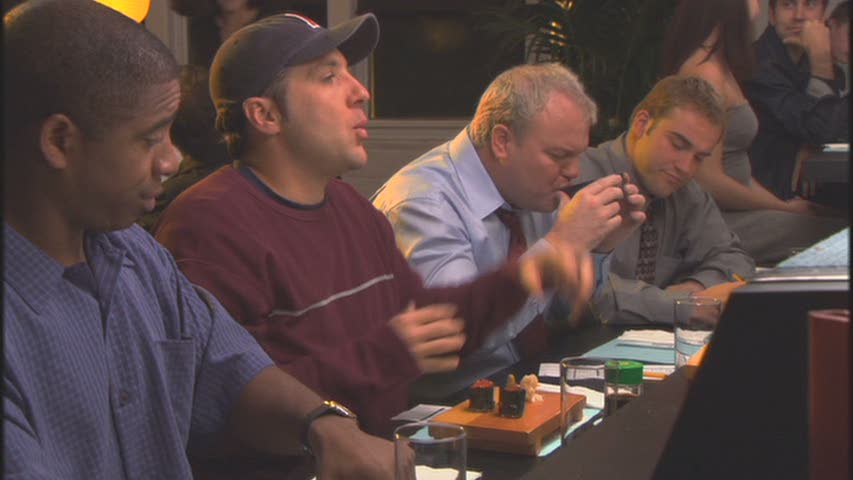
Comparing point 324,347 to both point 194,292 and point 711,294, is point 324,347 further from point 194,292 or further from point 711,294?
point 711,294

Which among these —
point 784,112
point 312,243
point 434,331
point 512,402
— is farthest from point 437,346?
point 784,112

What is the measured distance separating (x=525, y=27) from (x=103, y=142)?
3.95 metres

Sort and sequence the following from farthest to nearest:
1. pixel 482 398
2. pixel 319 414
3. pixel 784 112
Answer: pixel 784 112
pixel 482 398
pixel 319 414

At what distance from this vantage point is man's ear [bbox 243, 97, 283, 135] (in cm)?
191

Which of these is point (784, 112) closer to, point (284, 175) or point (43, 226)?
point (284, 175)

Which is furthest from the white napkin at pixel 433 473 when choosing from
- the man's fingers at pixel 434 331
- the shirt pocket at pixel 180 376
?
the man's fingers at pixel 434 331

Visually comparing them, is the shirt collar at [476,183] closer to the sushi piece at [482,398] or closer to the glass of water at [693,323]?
the glass of water at [693,323]

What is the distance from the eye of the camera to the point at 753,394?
0.58 m

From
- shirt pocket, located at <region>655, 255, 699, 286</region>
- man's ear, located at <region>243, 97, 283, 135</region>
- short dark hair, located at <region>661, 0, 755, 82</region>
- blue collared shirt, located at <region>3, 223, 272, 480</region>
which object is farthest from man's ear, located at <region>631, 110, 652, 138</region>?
blue collared shirt, located at <region>3, 223, 272, 480</region>

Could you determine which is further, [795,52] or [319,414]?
[795,52]

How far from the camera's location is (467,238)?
250 centimetres

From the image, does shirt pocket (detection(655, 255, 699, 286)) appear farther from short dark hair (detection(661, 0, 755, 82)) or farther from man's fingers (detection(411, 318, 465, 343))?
man's fingers (detection(411, 318, 465, 343))

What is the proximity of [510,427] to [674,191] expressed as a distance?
1894 mm

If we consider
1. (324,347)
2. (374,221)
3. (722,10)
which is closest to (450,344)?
(324,347)
